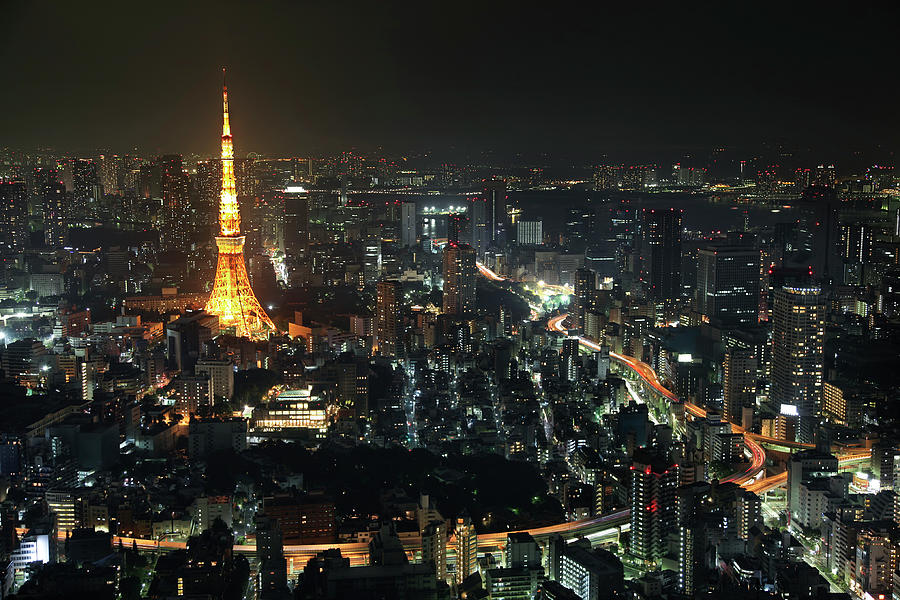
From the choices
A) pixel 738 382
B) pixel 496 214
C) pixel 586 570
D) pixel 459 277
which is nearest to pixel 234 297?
pixel 459 277

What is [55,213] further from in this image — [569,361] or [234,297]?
[569,361]

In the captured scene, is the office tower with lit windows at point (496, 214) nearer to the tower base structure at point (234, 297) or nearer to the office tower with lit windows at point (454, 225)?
the office tower with lit windows at point (454, 225)

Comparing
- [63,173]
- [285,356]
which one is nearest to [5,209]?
[63,173]

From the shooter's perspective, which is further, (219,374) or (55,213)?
(55,213)

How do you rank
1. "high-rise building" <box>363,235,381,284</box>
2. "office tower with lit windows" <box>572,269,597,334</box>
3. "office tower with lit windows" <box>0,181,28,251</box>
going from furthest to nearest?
1. "high-rise building" <box>363,235,381,284</box>
2. "office tower with lit windows" <box>572,269,597,334</box>
3. "office tower with lit windows" <box>0,181,28,251</box>

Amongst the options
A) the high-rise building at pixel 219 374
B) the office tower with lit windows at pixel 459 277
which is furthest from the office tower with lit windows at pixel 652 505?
the office tower with lit windows at pixel 459 277

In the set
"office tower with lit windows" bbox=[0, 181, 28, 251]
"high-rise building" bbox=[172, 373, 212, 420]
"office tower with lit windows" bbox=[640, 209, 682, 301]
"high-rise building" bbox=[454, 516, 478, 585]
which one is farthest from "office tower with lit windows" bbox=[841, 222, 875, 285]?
"office tower with lit windows" bbox=[0, 181, 28, 251]

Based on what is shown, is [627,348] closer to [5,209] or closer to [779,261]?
[779,261]

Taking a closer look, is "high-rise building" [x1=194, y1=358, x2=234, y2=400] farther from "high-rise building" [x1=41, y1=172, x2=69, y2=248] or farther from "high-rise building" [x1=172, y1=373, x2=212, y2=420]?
"high-rise building" [x1=41, y1=172, x2=69, y2=248]
